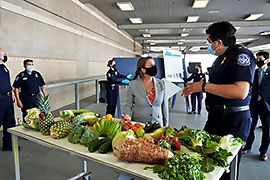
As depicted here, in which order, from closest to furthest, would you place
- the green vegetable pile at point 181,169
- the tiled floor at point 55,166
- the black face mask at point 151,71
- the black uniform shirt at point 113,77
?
1. the green vegetable pile at point 181,169
2. the black face mask at point 151,71
3. the tiled floor at point 55,166
4. the black uniform shirt at point 113,77

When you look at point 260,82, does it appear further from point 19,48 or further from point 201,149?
point 19,48

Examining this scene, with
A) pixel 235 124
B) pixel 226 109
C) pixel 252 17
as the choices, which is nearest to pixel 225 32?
pixel 226 109

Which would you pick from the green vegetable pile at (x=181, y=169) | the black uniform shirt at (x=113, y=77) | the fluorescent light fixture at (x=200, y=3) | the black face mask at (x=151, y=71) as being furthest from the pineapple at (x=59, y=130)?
the fluorescent light fixture at (x=200, y=3)

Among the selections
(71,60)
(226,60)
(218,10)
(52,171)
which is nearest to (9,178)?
(52,171)

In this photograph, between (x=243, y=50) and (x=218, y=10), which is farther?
(x=218, y=10)

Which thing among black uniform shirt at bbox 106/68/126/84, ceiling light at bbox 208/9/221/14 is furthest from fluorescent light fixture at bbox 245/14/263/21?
black uniform shirt at bbox 106/68/126/84

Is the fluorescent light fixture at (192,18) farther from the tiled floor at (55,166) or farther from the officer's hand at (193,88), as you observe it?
the officer's hand at (193,88)

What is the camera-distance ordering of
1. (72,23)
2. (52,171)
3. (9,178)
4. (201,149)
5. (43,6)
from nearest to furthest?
1. (201,149)
2. (9,178)
3. (52,171)
4. (43,6)
5. (72,23)

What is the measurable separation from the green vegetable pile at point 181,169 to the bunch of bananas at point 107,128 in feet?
2.13

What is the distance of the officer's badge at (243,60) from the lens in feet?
5.80

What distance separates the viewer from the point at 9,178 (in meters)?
2.62

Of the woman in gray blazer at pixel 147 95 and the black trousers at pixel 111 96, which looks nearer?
the woman in gray blazer at pixel 147 95

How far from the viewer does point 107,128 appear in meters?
1.87

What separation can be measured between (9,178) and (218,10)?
34.1ft
